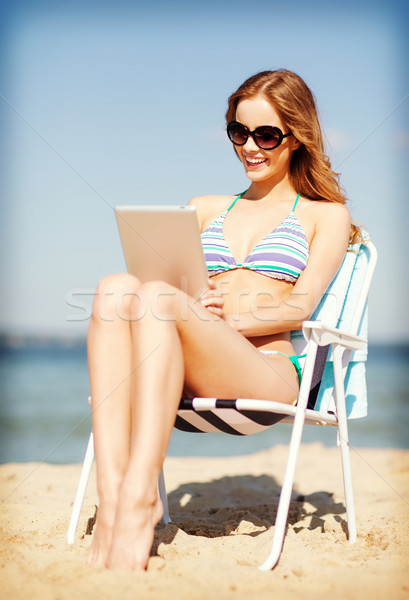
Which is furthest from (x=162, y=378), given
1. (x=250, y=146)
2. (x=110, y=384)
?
(x=250, y=146)

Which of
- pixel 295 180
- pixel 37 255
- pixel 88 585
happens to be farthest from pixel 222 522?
pixel 37 255

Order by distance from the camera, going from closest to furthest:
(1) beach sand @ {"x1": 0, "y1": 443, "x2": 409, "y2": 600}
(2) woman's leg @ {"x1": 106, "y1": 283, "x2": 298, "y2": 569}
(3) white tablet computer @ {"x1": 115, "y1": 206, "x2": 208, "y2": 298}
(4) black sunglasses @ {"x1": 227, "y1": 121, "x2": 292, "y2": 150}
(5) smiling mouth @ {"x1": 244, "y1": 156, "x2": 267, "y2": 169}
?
(1) beach sand @ {"x1": 0, "y1": 443, "x2": 409, "y2": 600}
(2) woman's leg @ {"x1": 106, "y1": 283, "x2": 298, "y2": 569}
(3) white tablet computer @ {"x1": 115, "y1": 206, "x2": 208, "y2": 298}
(4) black sunglasses @ {"x1": 227, "y1": 121, "x2": 292, "y2": 150}
(5) smiling mouth @ {"x1": 244, "y1": 156, "x2": 267, "y2": 169}

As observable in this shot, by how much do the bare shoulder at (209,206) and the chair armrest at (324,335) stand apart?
117cm

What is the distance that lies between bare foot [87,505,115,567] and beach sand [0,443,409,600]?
0.05 m

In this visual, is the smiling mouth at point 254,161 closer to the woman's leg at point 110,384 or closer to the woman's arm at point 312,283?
the woman's arm at point 312,283

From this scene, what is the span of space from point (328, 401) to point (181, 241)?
1155 mm

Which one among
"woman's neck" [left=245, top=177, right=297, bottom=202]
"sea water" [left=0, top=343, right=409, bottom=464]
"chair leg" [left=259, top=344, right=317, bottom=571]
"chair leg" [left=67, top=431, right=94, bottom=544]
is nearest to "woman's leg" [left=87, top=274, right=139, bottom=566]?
"chair leg" [left=67, top=431, right=94, bottom=544]

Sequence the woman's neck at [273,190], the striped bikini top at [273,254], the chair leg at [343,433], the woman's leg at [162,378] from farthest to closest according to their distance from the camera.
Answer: the woman's neck at [273,190] < the striped bikini top at [273,254] < the chair leg at [343,433] < the woman's leg at [162,378]

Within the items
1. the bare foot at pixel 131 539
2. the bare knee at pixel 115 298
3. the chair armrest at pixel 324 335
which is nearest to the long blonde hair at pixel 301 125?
the chair armrest at pixel 324 335

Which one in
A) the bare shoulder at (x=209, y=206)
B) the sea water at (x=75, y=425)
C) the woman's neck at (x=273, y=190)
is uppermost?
the woman's neck at (x=273, y=190)

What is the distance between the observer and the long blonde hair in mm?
3100

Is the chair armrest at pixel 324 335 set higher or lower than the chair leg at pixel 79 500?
higher

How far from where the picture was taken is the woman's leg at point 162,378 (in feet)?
6.13

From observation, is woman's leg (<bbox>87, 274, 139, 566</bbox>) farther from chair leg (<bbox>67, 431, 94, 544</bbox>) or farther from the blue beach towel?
the blue beach towel
